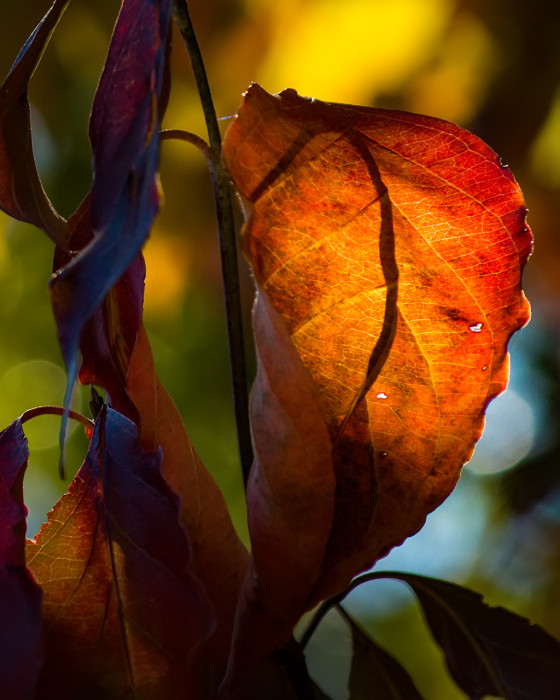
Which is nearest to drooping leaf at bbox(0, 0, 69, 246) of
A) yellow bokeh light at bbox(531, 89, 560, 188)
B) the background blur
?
the background blur

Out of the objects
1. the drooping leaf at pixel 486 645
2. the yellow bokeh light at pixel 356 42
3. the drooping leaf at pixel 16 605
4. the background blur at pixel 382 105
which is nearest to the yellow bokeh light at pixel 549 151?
the background blur at pixel 382 105

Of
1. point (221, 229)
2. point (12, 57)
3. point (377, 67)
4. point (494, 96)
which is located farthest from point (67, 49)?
point (221, 229)

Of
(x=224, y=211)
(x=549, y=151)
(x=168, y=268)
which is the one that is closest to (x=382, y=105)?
(x=549, y=151)

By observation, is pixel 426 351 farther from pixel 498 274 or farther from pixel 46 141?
Result: pixel 46 141

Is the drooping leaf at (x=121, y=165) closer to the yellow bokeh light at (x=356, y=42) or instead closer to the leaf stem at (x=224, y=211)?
the leaf stem at (x=224, y=211)

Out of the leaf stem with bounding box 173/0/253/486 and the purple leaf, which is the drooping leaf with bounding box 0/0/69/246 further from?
the purple leaf

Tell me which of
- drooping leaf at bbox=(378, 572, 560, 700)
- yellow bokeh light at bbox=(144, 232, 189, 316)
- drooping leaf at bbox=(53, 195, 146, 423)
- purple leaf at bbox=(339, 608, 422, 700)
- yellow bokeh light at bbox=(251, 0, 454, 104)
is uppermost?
yellow bokeh light at bbox=(251, 0, 454, 104)

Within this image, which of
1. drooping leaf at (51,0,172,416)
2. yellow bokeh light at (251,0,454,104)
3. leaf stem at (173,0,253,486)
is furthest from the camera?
yellow bokeh light at (251,0,454,104)
